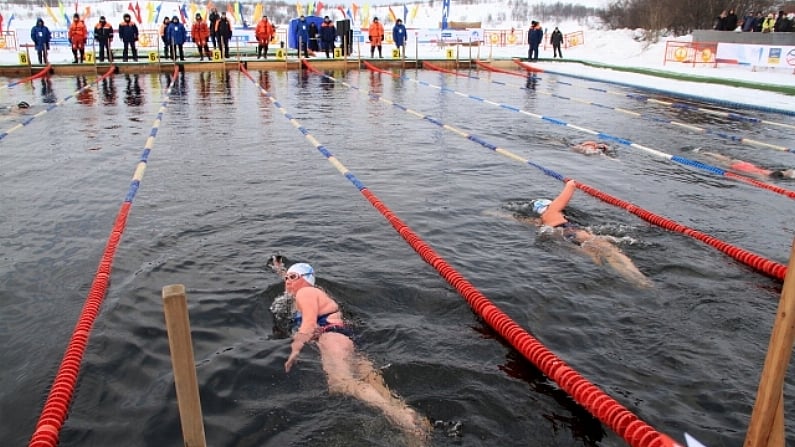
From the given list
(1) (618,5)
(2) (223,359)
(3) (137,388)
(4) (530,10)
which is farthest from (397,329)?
(4) (530,10)

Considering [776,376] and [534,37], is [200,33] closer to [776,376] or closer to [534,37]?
[534,37]

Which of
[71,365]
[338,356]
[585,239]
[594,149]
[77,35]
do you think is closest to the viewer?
[71,365]

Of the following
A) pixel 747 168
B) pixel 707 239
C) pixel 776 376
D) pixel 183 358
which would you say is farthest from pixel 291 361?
pixel 747 168

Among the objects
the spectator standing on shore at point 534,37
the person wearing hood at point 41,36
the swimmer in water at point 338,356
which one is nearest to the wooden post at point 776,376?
the swimmer in water at point 338,356

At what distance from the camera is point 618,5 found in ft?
191

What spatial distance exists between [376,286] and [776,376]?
409 centimetres

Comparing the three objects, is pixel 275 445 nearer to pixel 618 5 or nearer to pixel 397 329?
pixel 397 329

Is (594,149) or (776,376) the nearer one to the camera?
(776,376)

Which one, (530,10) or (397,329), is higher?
(530,10)

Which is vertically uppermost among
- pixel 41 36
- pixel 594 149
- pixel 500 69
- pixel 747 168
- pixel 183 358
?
pixel 41 36

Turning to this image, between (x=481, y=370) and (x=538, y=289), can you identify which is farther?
(x=538, y=289)

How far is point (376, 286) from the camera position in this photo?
629 cm

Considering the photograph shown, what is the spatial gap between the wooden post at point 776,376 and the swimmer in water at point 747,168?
360 inches

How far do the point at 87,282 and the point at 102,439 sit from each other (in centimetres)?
265
